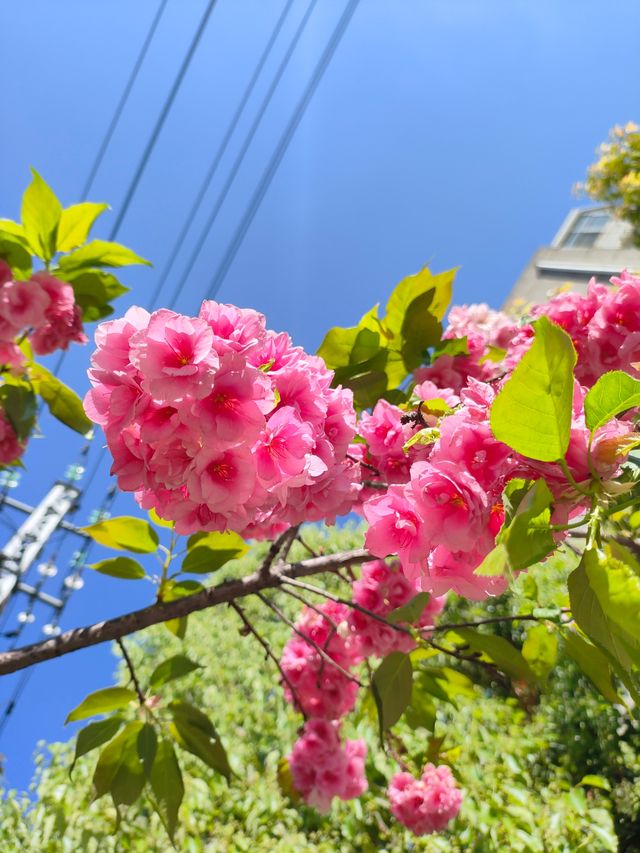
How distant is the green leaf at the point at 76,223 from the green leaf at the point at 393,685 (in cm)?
167

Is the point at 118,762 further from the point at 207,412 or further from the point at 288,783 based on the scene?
the point at 207,412

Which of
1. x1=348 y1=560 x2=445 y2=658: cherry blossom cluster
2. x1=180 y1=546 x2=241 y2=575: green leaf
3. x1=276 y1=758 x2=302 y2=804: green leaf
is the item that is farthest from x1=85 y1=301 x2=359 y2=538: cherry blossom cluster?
x1=276 y1=758 x2=302 y2=804: green leaf

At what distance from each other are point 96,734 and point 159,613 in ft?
1.30


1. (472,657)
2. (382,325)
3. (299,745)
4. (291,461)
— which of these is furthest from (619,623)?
(299,745)

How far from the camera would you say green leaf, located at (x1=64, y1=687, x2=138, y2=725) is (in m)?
1.48

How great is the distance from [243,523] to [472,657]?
88 centimetres

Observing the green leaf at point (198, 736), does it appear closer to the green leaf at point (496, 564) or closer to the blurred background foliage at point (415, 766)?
the blurred background foliage at point (415, 766)

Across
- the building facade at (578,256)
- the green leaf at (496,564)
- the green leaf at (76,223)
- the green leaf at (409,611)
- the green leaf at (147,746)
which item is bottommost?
the green leaf at (147,746)

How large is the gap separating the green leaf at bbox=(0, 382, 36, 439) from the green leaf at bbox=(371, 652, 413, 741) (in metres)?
1.40

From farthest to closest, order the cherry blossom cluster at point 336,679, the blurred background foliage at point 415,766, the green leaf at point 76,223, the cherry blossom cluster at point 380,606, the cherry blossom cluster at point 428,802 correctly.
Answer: the blurred background foliage at point 415,766 → the cherry blossom cluster at point 428,802 → the green leaf at point 76,223 → the cherry blossom cluster at point 336,679 → the cherry blossom cluster at point 380,606

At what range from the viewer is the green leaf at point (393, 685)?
1083 mm

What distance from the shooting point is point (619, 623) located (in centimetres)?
52

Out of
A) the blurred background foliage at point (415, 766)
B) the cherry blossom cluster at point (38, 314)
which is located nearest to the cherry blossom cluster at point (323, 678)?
the blurred background foliage at point (415, 766)

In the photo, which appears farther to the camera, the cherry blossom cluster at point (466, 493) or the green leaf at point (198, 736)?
the green leaf at point (198, 736)
